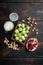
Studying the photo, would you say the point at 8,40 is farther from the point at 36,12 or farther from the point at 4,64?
the point at 36,12

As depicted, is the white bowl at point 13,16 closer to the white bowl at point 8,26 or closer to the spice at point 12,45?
the white bowl at point 8,26

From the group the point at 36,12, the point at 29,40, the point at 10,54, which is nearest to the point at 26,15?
the point at 36,12

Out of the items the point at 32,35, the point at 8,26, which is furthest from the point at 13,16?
the point at 32,35

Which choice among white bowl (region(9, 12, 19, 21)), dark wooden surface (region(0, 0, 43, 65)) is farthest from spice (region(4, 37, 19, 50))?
white bowl (region(9, 12, 19, 21))

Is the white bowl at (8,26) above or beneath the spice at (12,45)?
above

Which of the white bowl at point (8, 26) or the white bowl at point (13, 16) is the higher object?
the white bowl at point (13, 16)

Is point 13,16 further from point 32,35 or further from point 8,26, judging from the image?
point 32,35

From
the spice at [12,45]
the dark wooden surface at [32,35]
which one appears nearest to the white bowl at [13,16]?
the dark wooden surface at [32,35]

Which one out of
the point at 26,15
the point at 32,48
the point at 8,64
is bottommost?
the point at 8,64

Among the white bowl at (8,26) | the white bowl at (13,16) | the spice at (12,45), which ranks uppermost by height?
the white bowl at (13,16)
